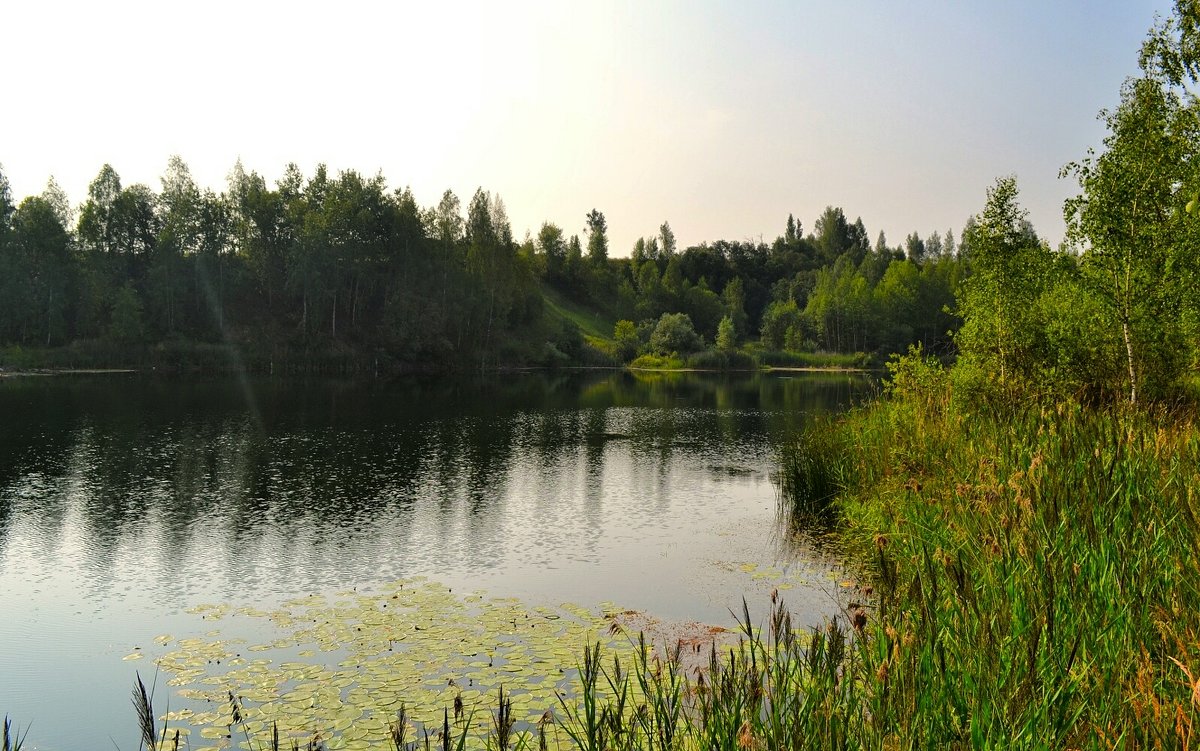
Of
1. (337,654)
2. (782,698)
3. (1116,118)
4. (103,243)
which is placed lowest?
(337,654)

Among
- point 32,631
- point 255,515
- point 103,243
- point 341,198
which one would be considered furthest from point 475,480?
point 103,243

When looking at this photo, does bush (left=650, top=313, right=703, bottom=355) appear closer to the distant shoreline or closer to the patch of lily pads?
the distant shoreline

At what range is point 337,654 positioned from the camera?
33.2 ft

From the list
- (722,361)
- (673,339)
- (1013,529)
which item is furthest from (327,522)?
(673,339)

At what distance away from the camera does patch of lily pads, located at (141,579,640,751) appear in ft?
27.0

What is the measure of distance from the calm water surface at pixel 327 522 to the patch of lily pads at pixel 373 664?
62 centimetres

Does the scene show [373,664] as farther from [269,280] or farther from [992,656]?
[269,280]

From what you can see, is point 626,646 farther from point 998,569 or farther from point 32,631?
point 32,631

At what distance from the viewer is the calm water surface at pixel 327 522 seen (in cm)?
1134

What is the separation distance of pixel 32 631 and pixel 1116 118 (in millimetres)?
23391

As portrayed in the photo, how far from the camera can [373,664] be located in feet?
32.1

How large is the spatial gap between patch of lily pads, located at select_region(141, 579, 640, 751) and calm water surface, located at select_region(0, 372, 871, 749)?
2.03 feet

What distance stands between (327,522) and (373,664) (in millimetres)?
8143

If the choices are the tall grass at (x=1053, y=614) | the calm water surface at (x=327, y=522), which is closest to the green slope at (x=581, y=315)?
the calm water surface at (x=327, y=522)
